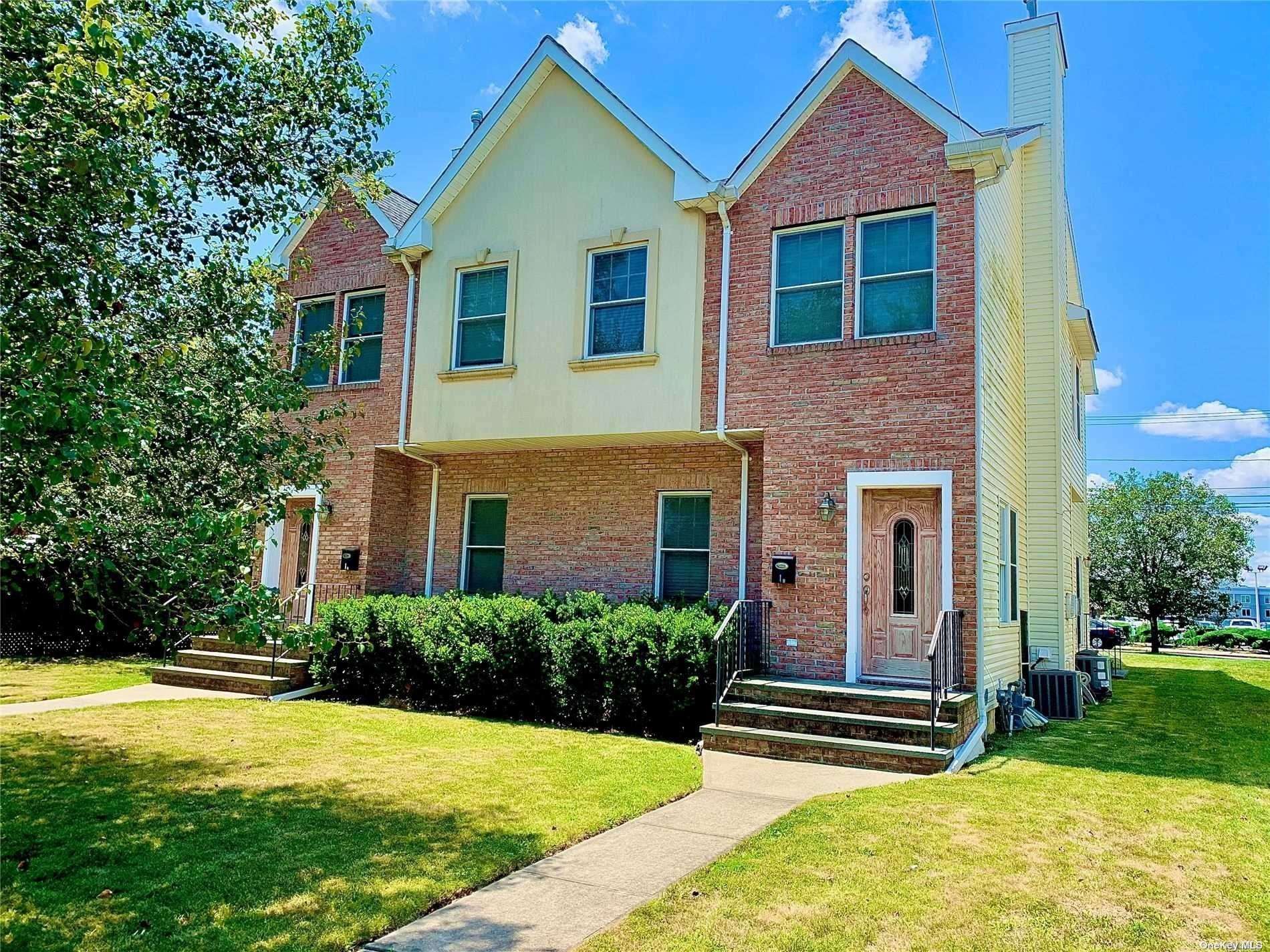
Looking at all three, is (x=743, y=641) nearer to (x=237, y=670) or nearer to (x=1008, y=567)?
(x=1008, y=567)

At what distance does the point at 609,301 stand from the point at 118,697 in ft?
27.7

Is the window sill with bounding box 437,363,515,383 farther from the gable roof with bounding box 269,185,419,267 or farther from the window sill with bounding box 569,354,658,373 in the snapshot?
the gable roof with bounding box 269,185,419,267

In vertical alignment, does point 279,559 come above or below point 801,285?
below

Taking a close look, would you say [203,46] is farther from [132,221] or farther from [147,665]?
[147,665]

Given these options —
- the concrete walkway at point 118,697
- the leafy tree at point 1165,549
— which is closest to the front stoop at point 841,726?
the concrete walkway at point 118,697

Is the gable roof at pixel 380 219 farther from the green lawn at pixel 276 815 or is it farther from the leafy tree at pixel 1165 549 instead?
the leafy tree at pixel 1165 549

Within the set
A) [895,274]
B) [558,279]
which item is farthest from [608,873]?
[558,279]

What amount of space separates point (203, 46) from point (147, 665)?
10955 mm

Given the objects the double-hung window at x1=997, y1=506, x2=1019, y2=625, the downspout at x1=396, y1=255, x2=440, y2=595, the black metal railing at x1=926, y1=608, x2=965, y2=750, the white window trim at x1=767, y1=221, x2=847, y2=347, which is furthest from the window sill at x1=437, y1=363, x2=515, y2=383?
the double-hung window at x1=997, y1=506, x2=1019, y2=625

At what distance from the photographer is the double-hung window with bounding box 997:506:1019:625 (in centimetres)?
1132

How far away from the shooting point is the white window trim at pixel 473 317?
42.7ft

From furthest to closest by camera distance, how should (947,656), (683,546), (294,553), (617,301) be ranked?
(294,553) → (683,546) → (617,301) → (947,656)

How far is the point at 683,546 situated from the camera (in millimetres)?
12438

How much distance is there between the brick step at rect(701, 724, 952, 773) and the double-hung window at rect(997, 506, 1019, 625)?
3.39 metres
